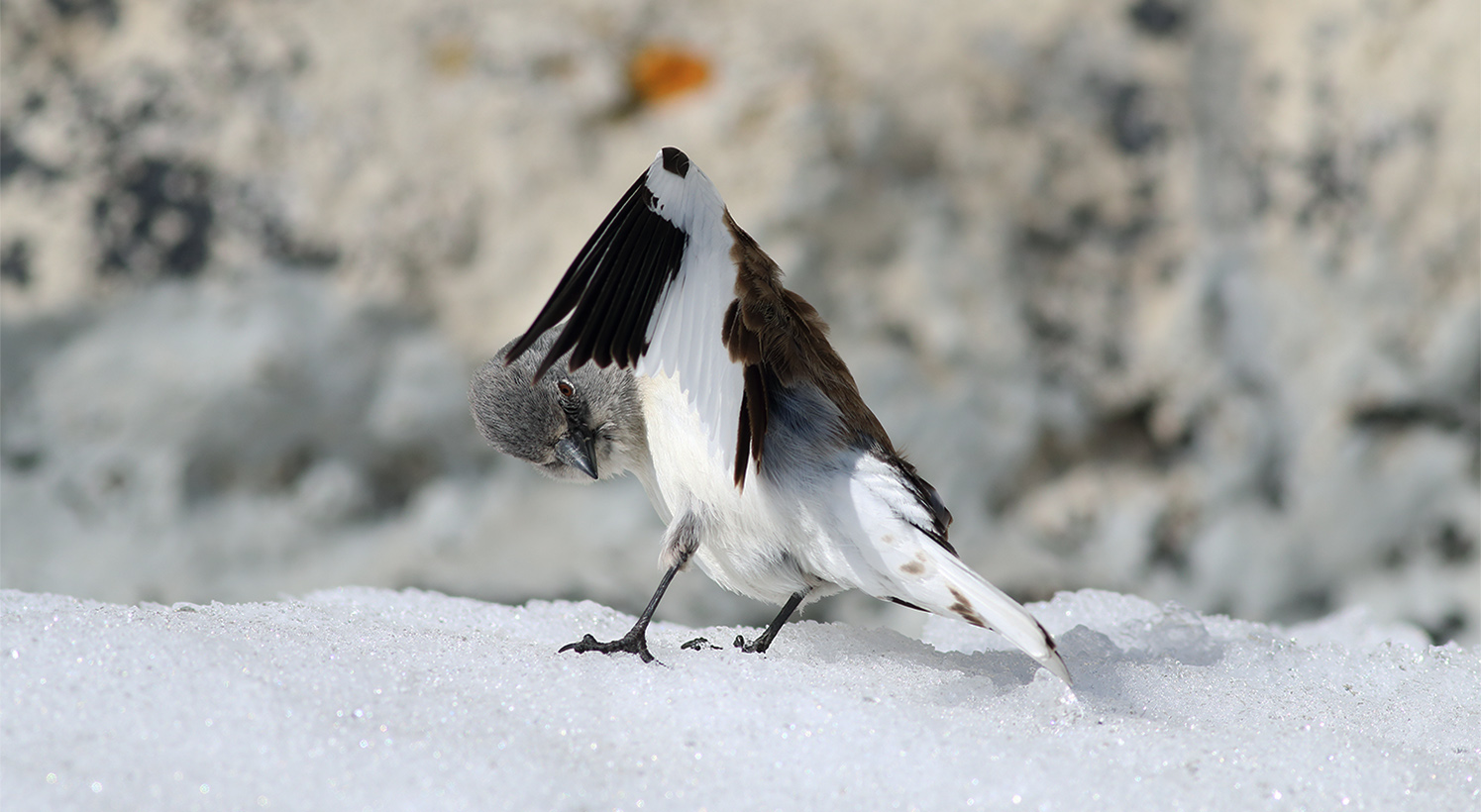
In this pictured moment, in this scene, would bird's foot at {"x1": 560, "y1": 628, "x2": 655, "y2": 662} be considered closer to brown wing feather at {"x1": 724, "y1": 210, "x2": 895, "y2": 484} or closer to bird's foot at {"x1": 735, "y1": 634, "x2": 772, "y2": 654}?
bird's foot at {"x1": 735, "y1": 634, "x2": 772, "y2": 654}

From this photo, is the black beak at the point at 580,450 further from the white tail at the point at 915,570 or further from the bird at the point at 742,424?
the white tail at the point at 915,570

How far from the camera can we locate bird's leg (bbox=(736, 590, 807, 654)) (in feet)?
7.48

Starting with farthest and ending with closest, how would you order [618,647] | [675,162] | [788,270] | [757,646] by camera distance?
[788,270], [757,646], [618,647], [675,162]

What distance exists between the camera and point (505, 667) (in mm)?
1911

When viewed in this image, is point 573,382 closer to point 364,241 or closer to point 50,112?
point 364,241

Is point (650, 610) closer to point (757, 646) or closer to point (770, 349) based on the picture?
point (757, 646)

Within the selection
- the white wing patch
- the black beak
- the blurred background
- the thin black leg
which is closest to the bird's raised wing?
the white wing patch

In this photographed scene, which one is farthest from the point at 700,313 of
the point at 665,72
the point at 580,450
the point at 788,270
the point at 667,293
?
the point at 665,72

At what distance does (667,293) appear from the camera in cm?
206

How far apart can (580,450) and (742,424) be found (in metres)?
0.54

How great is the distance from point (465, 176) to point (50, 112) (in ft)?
5.10

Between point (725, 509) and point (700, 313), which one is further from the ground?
point (700, 313)

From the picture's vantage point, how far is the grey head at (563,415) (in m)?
2.44

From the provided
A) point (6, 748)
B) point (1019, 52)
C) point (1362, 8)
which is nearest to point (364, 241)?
point (1019, 52)
